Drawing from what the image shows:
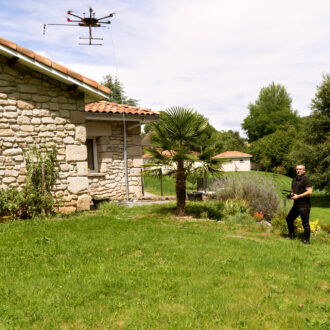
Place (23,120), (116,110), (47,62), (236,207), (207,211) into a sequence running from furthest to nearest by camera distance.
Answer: (116,110) → (236,207) → (207,211) → (23,120) → (47,62)

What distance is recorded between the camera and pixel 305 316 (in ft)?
11.3

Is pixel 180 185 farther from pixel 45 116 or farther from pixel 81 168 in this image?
pixel 45 116

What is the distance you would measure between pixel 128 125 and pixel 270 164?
37343mm

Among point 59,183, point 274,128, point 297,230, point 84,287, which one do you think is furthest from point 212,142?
point 274,128

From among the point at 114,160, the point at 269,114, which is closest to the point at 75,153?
the point at 114,160

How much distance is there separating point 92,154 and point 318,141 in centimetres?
1697

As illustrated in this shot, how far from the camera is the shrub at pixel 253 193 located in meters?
10.6

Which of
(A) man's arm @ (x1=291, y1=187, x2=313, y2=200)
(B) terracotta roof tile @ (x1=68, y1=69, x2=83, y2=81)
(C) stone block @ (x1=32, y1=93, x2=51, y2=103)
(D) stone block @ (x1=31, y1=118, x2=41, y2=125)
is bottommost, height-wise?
(A) man's arm @ (x1=291, y1=187, x2=313, y2=200)

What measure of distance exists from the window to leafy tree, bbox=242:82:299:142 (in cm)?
5419

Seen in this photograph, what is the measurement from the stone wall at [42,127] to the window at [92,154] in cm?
307

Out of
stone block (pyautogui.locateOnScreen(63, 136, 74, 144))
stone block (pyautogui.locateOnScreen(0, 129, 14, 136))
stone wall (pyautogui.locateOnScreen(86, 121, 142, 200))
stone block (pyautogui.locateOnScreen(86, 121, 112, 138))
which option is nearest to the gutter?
stone block (pyautogui.locateOnScreen(63, 136, 74, 144))

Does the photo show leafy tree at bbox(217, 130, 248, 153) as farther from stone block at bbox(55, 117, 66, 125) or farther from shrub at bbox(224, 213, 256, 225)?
stone block at bbox(55, 117, 66, 125)

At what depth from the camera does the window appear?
12.0 meters

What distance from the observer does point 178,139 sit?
8781 millimetres
